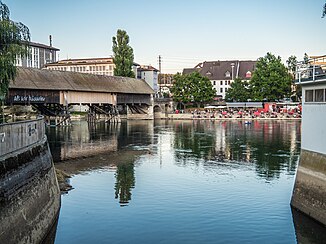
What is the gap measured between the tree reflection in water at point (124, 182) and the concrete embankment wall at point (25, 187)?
365 cm

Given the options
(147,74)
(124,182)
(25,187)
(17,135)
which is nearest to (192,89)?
(147,74)

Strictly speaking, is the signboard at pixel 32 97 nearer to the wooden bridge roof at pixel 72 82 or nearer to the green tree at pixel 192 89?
the wooden bridge roof at pixel 72 82

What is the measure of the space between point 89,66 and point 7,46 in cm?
8066

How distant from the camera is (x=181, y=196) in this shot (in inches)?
768

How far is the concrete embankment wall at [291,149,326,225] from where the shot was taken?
13.8m

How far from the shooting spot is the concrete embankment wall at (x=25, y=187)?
1062cm

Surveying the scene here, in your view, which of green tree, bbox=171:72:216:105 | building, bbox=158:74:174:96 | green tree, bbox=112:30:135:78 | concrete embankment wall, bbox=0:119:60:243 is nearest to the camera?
concrete embankment wall, bbox=0:119:60:243

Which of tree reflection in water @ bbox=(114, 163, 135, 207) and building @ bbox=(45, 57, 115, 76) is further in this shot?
building @ bbox=(45, 57, 115, 76)

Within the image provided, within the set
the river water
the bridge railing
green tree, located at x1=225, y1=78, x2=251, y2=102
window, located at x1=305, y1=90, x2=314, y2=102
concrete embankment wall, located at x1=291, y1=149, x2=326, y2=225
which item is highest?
green tree, located at x1=225, y1=78, x2=251, y2=102

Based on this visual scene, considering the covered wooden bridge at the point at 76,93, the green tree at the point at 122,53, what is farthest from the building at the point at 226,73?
the green tree at the point at 122,53

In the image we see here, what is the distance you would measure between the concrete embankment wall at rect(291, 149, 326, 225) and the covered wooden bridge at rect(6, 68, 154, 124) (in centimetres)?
3210

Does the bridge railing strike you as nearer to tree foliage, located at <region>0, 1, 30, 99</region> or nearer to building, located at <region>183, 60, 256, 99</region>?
tree foliage, located at <region>0, 1, 30, 99</region>

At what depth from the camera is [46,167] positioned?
52.4 feet

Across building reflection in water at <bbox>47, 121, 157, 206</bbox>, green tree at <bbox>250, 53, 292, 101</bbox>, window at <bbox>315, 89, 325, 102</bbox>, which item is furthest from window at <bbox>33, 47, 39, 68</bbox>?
window at <bbox>315, 89, 325, 102</bbox>
